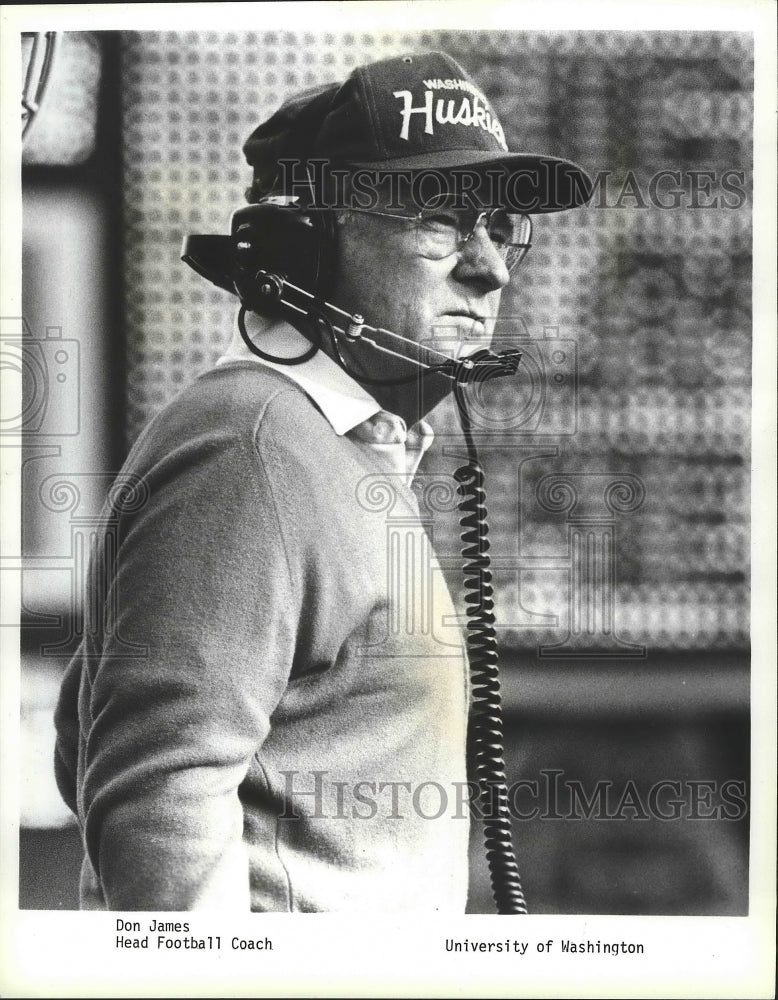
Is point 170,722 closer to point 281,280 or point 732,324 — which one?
point 281,280

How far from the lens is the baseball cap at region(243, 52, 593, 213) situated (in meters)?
2.39

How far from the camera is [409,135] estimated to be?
238 cm

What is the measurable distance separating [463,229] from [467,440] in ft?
1.40

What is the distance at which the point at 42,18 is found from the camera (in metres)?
2.52

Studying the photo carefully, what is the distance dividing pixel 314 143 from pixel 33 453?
0.86m

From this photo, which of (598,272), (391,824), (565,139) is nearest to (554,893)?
(391,824)

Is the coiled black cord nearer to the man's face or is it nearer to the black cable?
the man's face

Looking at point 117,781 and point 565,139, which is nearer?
point 117,781

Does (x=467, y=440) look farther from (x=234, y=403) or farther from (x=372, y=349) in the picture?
(x=234, y=403)

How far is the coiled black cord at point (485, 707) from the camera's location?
2467mm
